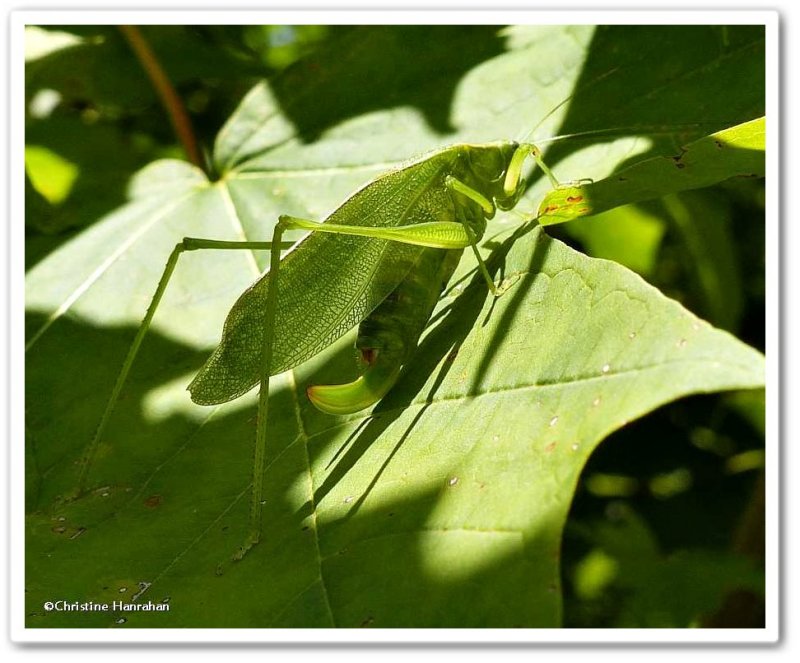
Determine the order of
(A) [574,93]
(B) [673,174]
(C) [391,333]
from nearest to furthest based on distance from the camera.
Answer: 1. (B) [673,174]
2. (C) [391,333]
3. (A) [574,93]

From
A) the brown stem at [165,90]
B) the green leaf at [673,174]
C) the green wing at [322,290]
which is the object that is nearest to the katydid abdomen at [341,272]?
the green wing at [322,290]

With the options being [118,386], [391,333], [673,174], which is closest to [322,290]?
[391,333]

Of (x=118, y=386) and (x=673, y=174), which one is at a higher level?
(x=673, y=174)

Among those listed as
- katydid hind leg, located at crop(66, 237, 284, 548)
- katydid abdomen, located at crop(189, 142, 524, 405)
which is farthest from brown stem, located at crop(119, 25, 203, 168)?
katydid abdomen, located at crop(189, 142, 524, 405)

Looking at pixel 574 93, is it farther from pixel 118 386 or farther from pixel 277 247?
pixel 118 386
